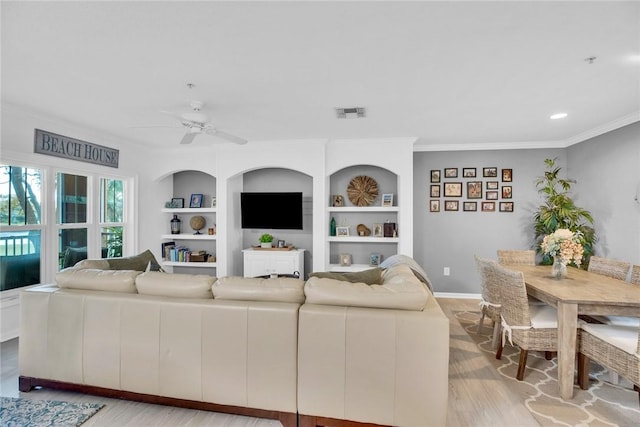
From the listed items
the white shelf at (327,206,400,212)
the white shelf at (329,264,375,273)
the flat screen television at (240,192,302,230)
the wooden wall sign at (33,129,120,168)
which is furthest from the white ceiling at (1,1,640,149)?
the white shelf at (329,264,375,273)

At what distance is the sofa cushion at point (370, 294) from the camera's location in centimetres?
191

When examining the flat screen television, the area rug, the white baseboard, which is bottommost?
the area rug

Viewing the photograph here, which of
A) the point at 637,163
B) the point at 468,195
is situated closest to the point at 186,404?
the point at 468,195

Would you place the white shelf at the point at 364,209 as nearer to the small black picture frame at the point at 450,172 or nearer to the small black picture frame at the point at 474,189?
the small black picture frame at the point at 450,172

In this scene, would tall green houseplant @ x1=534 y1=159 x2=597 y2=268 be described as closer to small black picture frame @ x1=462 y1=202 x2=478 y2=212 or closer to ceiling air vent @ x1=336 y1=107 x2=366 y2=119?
small black picture frame @ x1=462 y1=202 x2=478 y2=212

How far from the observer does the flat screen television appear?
5.21 m

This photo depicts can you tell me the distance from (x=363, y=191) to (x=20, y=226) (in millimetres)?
4439

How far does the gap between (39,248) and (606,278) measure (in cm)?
611

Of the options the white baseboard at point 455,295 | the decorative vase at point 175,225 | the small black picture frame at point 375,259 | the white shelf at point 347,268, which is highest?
the decorative vase at point 175,225

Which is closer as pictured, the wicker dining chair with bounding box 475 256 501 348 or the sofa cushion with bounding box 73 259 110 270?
the sofa cushion with bounding box 73 259 110 270

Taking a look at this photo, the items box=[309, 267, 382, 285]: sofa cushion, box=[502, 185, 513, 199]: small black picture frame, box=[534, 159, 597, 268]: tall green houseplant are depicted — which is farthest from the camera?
box=[502, 185, 513, 199]: small black picture frame

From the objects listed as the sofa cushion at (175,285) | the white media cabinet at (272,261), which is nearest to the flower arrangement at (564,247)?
the sofa cushion at (175,285)

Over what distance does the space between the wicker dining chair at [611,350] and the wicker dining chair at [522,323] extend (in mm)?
195

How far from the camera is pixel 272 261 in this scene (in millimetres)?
5125
